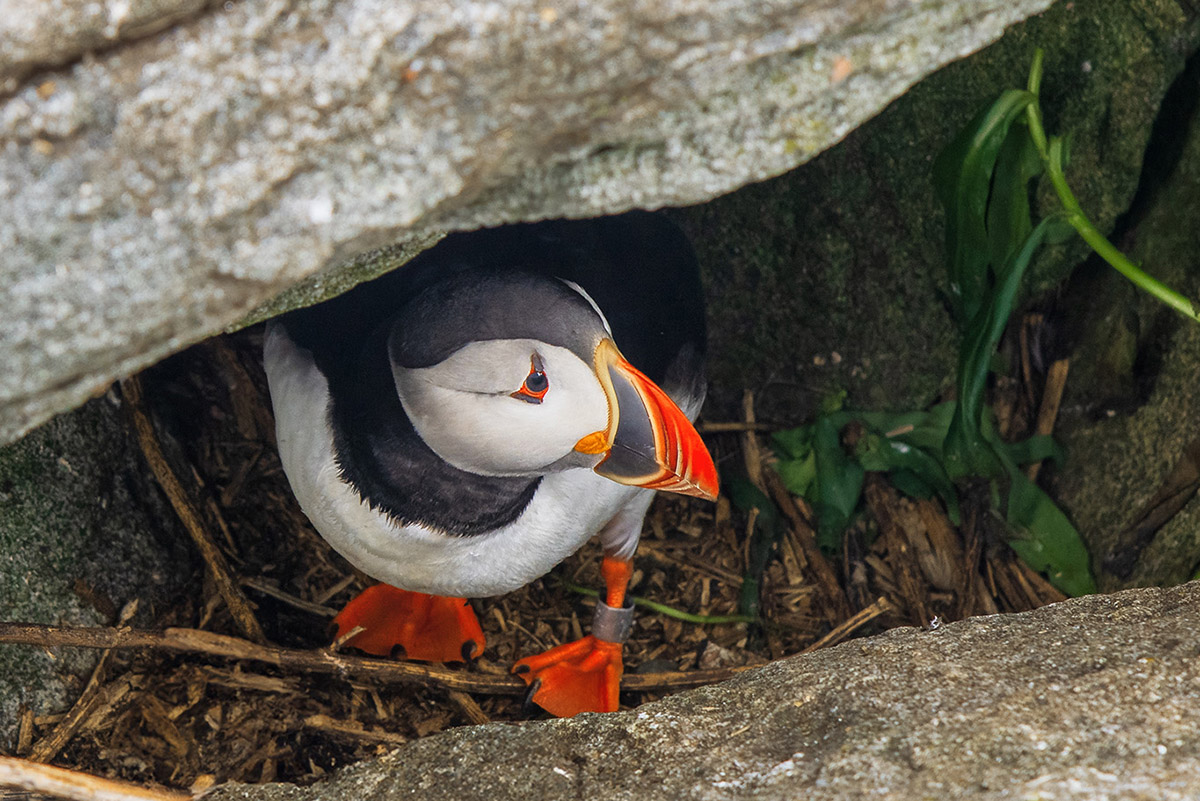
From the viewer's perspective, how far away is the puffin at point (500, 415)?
1.81m

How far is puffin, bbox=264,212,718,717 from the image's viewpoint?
71.3 inches

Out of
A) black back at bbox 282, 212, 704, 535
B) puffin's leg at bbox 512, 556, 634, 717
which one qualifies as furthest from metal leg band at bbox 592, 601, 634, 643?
black back at bbox 282, 212, 704, 535

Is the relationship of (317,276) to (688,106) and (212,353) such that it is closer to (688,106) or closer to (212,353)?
(688,106)

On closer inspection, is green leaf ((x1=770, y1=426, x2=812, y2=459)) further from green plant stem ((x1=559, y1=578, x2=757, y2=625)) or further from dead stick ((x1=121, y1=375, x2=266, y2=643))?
dead stick ((x1=121, y1=375, x2=266, y2=643))

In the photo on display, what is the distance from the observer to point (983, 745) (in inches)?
48.1

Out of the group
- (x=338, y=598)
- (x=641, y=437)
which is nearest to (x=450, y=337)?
(x=641, y=437)

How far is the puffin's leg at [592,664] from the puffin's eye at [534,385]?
918mm

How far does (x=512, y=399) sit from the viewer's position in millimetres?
1811

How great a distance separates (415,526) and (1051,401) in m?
1.85

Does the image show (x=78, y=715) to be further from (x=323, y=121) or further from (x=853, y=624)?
(x=853, y=624)

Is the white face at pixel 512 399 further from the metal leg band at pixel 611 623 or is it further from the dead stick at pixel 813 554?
the dead stick at pixel 813 554

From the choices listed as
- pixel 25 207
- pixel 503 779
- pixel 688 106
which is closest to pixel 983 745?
pixel 503 779

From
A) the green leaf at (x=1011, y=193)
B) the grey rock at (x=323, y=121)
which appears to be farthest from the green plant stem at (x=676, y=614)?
the grey rock at (x=323, y=121)

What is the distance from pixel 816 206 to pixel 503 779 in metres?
1.87
